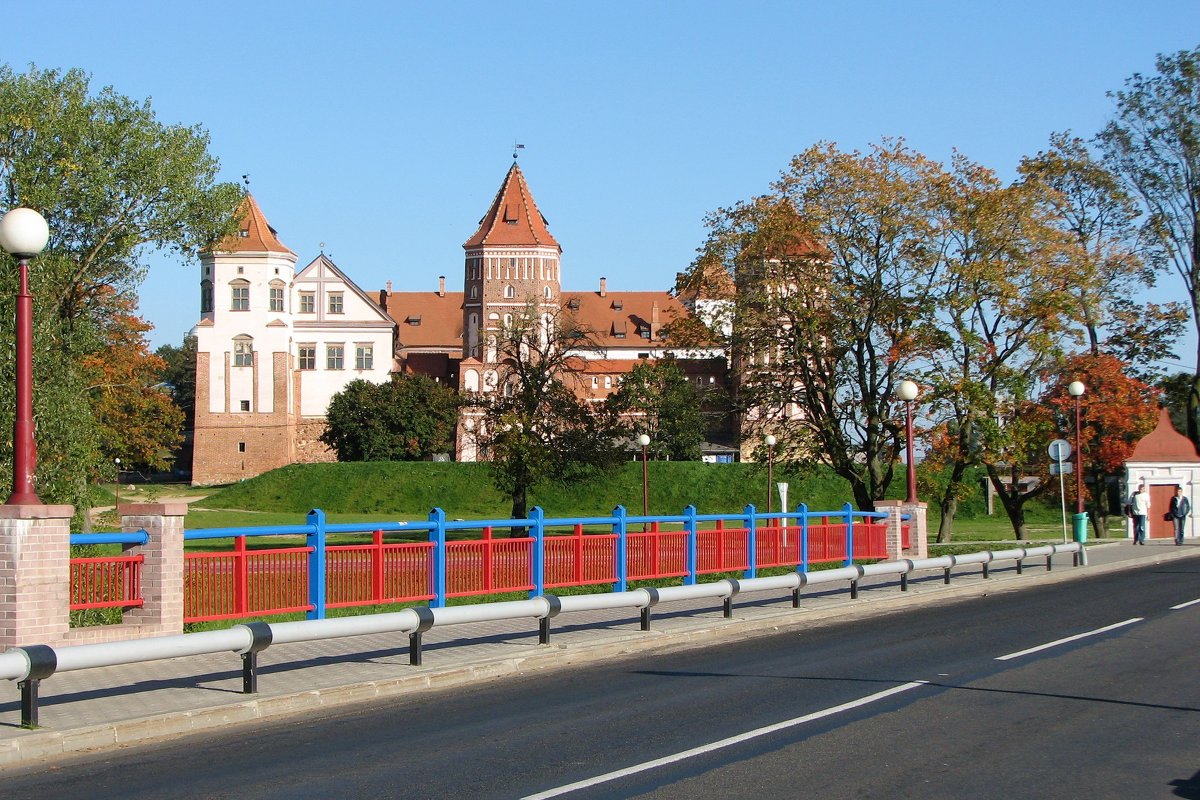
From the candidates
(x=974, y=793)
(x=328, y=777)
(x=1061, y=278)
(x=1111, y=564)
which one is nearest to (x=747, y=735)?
(x=974, y=793)

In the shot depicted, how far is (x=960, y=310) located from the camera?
124ft

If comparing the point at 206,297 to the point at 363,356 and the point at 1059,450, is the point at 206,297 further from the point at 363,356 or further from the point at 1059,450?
the point at 1059,450

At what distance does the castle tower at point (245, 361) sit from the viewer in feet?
351

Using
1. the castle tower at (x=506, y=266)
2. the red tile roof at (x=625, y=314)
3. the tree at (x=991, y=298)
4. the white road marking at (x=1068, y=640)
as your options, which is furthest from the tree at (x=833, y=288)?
the red tile roof at (x=625, y=314)

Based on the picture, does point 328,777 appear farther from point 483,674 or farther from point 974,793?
point 483,674

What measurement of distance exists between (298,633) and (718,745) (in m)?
4.28

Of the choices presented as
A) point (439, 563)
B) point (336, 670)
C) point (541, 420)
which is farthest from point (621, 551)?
point (541, 420)

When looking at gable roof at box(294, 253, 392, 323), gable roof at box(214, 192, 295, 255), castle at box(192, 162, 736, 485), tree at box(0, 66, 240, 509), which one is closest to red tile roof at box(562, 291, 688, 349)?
castle at box(192, 162, 736, 485)

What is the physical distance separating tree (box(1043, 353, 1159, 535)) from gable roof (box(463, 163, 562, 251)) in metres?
84.5

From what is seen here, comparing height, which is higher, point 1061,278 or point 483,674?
point 1061,278

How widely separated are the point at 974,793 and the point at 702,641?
9.16 metres

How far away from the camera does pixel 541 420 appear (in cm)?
5434

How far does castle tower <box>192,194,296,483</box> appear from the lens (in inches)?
4208

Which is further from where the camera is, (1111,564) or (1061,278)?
(1061,278)
